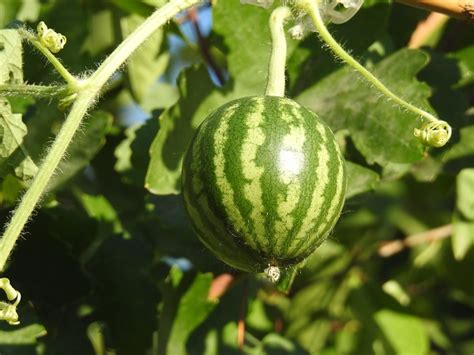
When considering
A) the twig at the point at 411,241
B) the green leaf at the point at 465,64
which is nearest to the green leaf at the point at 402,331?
the twig at the point at 411,241

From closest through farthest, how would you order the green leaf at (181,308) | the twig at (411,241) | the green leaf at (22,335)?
1. the green leaf at (22,335)
2. the green leaf at (181,308)
3. the twig at (411,241)

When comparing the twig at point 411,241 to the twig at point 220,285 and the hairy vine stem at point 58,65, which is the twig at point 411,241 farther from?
the hairy vine stem at point 58,65

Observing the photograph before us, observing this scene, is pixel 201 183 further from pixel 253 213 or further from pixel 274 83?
pixel 274 83

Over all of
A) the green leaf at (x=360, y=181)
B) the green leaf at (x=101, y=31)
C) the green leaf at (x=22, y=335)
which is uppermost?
the green leaf at (x=101, y=31)

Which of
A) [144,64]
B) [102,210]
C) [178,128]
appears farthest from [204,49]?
[102,210]

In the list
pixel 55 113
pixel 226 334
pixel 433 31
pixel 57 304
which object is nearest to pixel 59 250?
pixel 57 304

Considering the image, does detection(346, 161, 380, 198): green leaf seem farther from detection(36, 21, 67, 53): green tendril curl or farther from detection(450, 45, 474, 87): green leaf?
detection(36, 21, 67, 53): green tendril curl
